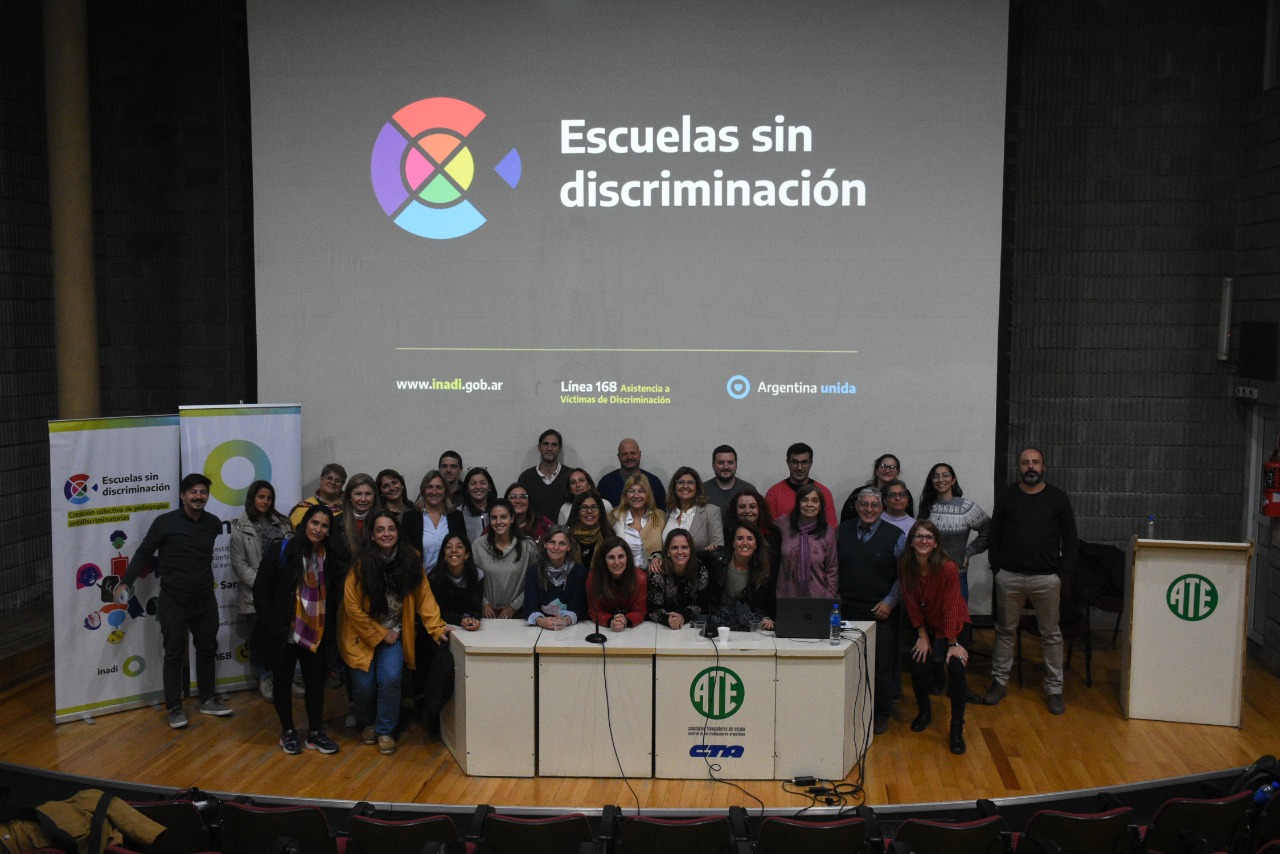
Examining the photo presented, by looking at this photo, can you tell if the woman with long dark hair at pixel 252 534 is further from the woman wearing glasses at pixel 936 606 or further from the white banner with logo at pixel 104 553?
the woman wearing glasses at pixel 936 606

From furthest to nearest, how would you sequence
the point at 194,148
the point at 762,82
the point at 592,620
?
the point at 194,148, the point at 762,82, the point at 592,620

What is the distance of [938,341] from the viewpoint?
698 centimetres

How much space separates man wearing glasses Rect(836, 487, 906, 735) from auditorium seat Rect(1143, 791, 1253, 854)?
1.87m

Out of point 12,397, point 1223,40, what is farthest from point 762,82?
point 12,397

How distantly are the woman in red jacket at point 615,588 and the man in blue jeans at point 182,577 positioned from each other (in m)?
2.19

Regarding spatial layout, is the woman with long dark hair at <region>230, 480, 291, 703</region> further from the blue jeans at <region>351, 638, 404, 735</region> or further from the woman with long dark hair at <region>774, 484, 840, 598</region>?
the woman with long dark hair at <region>774, 484, 840, 598</region>

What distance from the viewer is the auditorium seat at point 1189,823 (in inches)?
157

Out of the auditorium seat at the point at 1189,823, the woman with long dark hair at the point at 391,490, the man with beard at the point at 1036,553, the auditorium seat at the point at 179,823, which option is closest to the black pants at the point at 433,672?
the woman with long dark hair at the point at 391,490

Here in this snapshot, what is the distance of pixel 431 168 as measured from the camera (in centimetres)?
713

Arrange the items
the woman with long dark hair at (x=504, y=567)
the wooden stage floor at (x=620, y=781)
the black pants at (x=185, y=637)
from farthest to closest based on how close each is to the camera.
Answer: the black pants at (x=185, y=637), the woman with long dark hair at (x=504, y=567), the wooden stage floor at (x=620, y=781)

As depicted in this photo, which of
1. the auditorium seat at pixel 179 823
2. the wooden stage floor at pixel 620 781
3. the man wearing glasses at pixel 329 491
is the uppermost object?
the man wearing glasses at pixel 329 491

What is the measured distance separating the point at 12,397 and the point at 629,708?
17.9ft

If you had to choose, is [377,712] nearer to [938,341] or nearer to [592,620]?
[592,620]

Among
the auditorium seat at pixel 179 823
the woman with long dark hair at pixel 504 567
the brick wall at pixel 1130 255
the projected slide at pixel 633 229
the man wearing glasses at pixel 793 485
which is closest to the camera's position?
the auditorium seat at pixel 179 823
